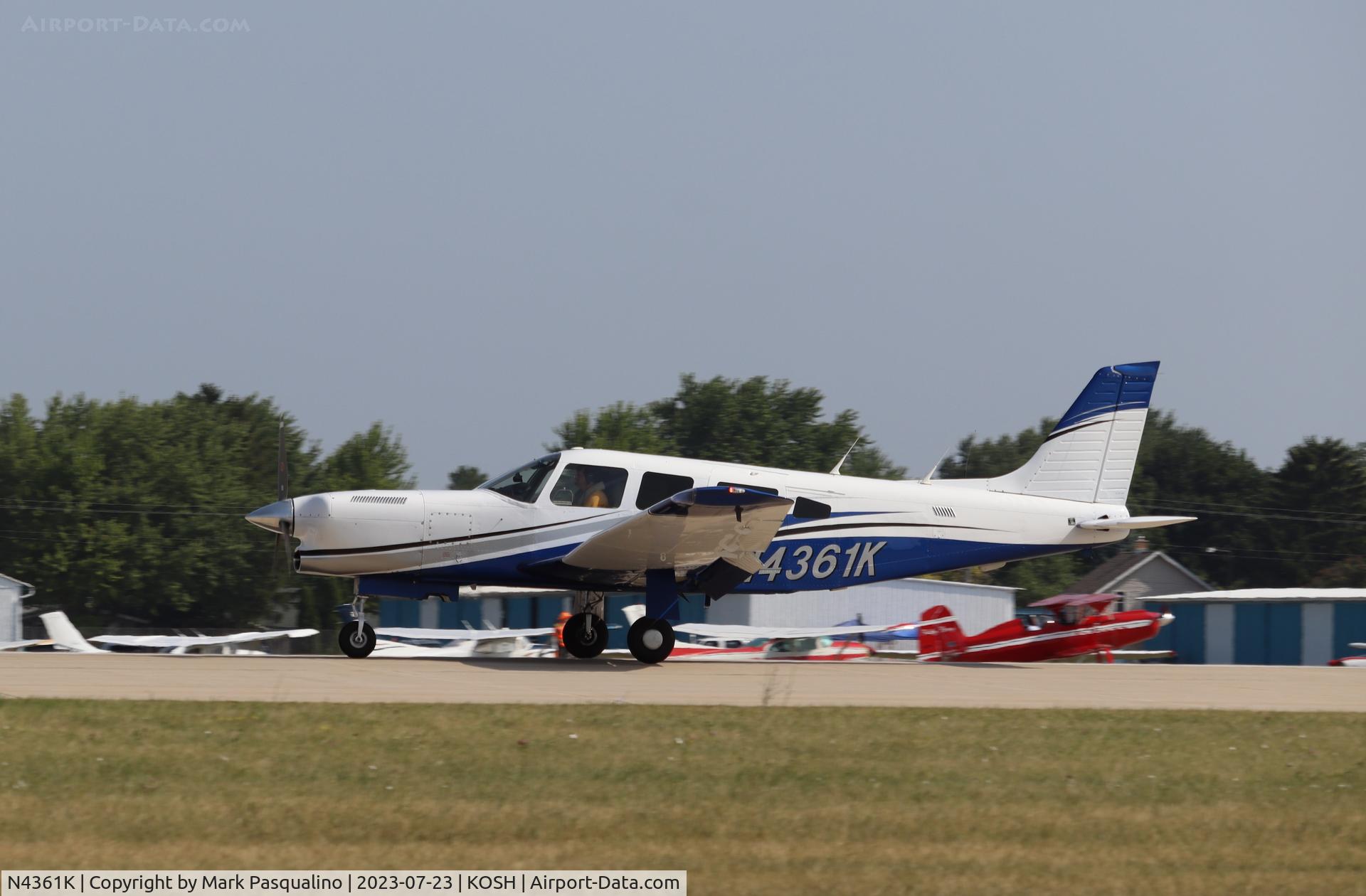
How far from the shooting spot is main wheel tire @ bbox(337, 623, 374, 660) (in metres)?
15.2

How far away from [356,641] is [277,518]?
179 cm

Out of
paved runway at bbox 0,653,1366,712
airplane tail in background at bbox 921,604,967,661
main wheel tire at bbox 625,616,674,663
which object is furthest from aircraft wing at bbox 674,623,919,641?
main wheel tire at bbox 625,616,674,663

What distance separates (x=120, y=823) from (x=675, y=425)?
6729 cm

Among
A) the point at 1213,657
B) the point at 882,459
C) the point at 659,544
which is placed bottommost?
the point at 1213,657

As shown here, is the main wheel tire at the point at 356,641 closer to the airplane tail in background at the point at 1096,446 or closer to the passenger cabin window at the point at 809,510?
the passenger cabin window at the point at 809,510

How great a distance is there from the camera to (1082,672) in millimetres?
15242

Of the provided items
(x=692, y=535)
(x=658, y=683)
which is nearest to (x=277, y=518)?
(x=692, y=535)

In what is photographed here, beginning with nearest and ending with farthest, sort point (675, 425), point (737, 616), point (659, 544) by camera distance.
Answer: point (659, 544)
point (737, 616)
point (675, 425)


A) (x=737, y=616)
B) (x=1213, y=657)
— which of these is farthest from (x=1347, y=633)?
(x=737, y=616)

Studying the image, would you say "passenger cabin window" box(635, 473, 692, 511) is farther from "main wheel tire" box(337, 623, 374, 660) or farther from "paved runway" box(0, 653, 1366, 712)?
"main wheel tire" box(337, 623, 374, 660)

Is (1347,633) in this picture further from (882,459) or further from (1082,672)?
(882,459)

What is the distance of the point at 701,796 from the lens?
7.29m

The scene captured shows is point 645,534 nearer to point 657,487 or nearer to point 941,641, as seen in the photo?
point 657,487

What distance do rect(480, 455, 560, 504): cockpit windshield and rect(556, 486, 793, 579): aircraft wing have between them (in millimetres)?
821
